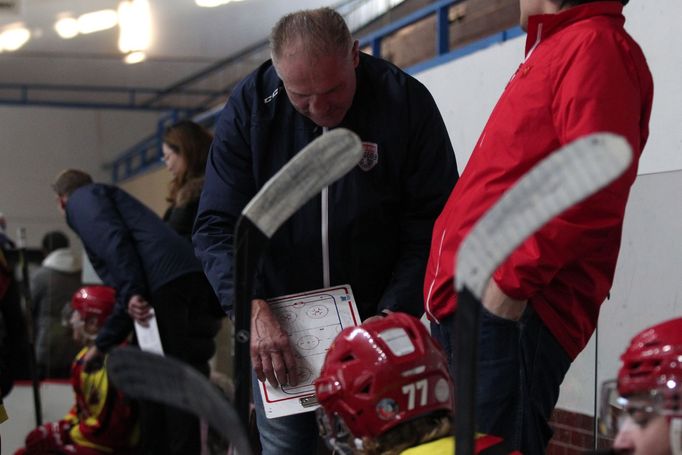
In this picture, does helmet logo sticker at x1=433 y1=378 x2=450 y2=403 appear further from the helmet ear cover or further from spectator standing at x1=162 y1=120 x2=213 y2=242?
spectator standing at x1=162 y1=120 x2=213 y2=242

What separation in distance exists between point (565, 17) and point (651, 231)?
3.09 ft

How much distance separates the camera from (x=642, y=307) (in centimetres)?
228

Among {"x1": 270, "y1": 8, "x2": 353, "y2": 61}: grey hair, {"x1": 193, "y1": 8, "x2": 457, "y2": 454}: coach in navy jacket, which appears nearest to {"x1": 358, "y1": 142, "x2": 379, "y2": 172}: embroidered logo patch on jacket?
{"x1": 193, "y1": 8, "x2": 457, "y2": 454}: coach in navy jacket

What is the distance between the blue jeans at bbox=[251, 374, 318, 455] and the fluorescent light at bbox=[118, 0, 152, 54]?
31.8 feet

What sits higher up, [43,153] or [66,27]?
[66,27]

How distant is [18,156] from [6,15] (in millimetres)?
1573

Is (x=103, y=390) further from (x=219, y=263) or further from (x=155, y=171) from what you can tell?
(x=155, y=171)

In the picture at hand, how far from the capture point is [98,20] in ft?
36.3

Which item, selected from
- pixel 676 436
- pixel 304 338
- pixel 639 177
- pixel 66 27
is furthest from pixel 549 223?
pixel 66 27

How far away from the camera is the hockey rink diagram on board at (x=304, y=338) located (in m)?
1.75

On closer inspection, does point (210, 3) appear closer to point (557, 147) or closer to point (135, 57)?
point (135, 57)

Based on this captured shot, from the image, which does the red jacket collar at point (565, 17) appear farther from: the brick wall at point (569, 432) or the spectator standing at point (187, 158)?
the spectator standing at point (187, 158)

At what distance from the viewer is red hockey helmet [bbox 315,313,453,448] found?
136 centimetres

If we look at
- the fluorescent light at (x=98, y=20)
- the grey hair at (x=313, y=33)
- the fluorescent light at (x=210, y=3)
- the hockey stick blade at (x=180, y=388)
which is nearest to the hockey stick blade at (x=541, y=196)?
the hockey stick blade at (x=180, y=388)
